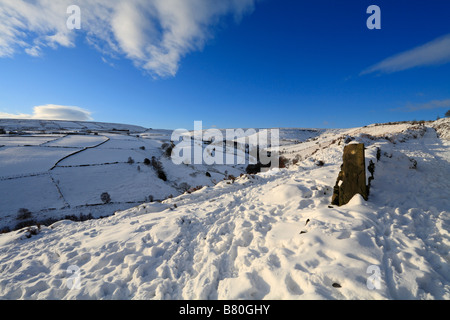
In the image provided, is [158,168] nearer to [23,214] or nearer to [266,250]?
[23,214]

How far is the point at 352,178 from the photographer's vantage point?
6.55 metres

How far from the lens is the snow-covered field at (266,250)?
350 cm

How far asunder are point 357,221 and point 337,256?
1694 millimetres

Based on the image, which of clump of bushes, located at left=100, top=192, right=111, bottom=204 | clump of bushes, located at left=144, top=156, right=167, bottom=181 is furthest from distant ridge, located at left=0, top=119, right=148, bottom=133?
clump of bushes, located at left=100, top=192, right=111, bottom=204

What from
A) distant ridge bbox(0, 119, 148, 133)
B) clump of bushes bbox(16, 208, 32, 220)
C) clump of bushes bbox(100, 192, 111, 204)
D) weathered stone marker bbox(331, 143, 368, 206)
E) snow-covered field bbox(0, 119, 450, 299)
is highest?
distant ridge bbox(0, 119, 148, 133)

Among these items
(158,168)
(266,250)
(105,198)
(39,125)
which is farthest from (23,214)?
(39,125)

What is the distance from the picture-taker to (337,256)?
155 inches

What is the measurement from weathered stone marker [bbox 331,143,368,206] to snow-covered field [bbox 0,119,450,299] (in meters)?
0.31

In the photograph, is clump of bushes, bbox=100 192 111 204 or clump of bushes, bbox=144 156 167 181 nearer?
clump of bushes, bbox=100 192 111 204

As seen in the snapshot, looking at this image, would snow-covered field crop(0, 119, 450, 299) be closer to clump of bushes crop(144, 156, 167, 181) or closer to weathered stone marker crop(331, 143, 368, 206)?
weathered stone marker crop(331, 143, 368, 206)

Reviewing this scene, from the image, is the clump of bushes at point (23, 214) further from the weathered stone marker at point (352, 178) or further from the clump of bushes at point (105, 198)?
the weathered stone marker at point (352, 178)

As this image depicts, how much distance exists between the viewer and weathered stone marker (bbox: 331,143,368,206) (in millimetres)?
6477
